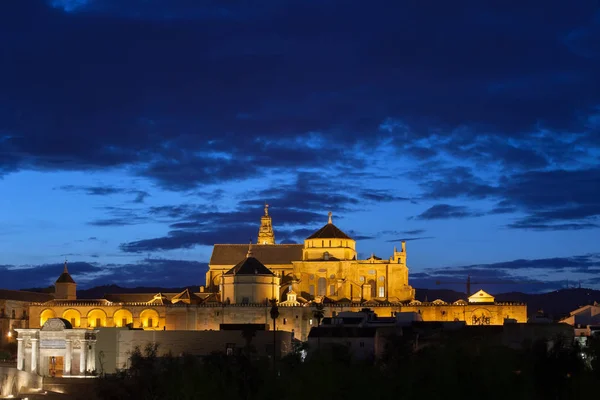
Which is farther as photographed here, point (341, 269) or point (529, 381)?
point (341, 269)

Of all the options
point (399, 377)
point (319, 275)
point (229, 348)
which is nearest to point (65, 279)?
point (319, 275)

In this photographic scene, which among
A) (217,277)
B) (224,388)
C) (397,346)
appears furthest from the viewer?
(217,277)

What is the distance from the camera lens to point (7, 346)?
355 feet

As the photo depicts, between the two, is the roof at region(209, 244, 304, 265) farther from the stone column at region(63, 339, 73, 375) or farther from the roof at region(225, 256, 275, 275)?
the stone column at region(63, 339, 73, 375)

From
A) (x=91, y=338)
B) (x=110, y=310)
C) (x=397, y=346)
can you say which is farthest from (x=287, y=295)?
(x=397, y=346)

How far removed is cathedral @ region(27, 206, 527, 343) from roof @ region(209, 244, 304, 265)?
0.32ft

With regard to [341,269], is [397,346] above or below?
below

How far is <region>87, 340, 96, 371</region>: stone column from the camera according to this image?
85.6 meters

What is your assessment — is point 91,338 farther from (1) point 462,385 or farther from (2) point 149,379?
(1) point 462,385

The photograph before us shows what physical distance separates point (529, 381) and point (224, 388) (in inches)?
627

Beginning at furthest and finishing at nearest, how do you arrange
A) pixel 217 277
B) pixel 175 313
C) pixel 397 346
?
pixel 217 277
pixel 175 313
pixel 397 346

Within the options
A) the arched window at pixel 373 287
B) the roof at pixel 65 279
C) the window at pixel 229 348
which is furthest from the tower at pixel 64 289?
the window at pixel 229 348

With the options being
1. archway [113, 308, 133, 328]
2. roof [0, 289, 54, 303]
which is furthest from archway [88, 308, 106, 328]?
roof [0, 289, 54, 303]

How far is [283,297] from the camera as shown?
10981 centimetres
